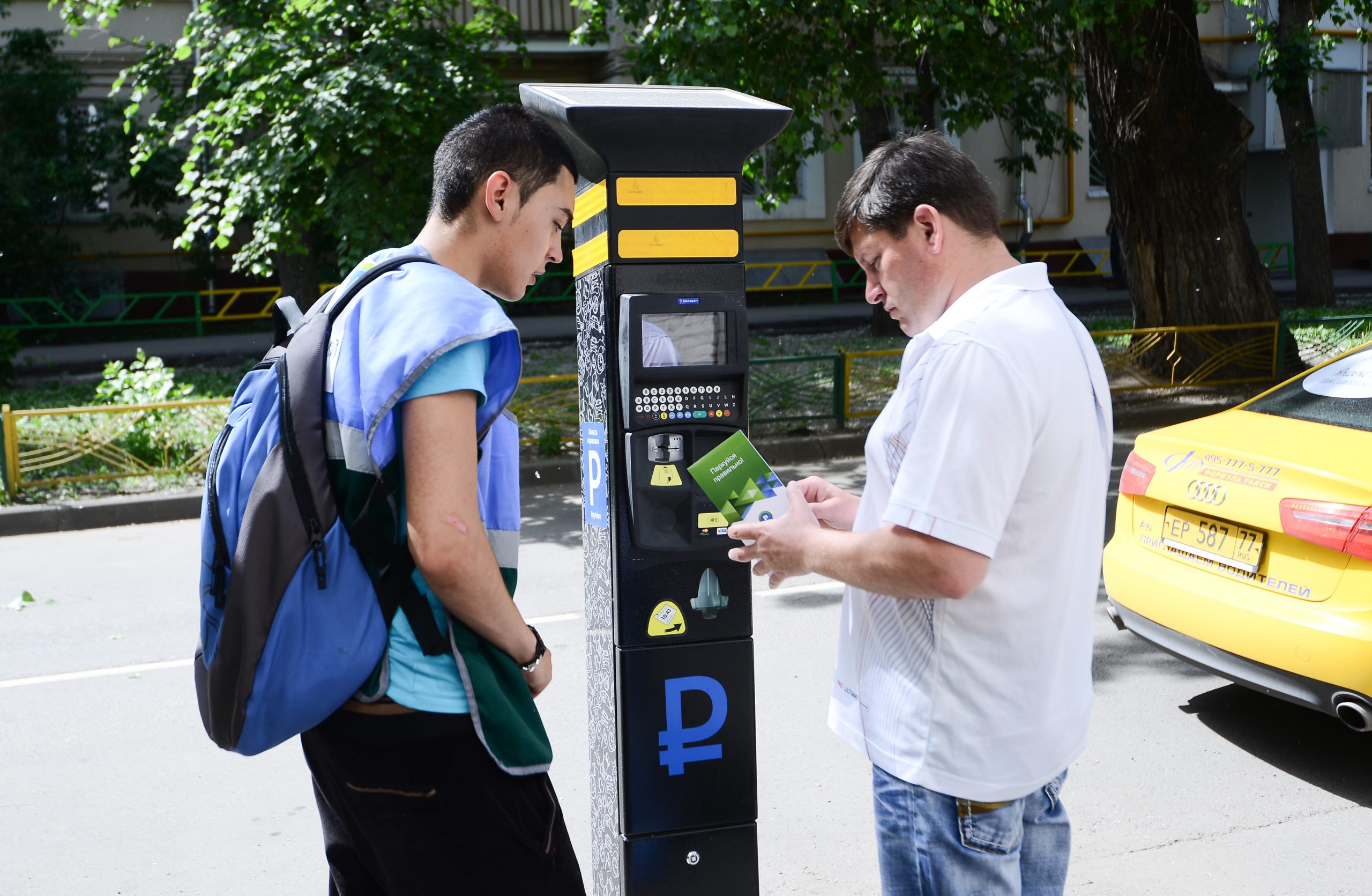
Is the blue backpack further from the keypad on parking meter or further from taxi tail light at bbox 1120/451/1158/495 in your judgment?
taxi tail light at bbox 1120/451/1158/495

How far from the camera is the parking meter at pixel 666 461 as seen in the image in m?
2.48

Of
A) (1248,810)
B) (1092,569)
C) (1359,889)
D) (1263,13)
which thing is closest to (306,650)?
(1092,569)

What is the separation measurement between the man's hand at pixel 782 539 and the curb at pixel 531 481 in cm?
457

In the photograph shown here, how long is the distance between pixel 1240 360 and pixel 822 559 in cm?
1073

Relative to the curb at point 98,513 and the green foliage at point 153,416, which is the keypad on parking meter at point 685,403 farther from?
the green foliage at point 153,416

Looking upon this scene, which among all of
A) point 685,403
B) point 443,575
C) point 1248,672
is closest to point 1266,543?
point 1248,672

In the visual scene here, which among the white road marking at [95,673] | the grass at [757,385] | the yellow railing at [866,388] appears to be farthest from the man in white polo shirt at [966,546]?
the yellow railing at [866,388]

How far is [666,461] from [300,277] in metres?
11.3

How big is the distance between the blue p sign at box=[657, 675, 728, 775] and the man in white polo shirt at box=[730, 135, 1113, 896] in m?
0.65

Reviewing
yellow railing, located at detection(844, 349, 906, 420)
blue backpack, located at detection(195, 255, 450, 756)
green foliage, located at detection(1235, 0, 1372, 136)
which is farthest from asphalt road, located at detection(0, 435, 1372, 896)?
green foliage, located at detection(1235, 0, 1372, 136)

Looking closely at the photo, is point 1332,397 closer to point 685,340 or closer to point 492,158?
point 685,340

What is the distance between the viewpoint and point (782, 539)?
2.04 meters

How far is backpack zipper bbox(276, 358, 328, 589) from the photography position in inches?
68.2

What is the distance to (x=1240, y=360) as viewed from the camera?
37.3 ft
